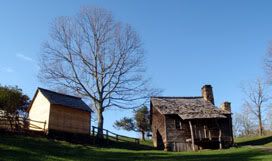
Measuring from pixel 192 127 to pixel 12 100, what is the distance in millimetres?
23191

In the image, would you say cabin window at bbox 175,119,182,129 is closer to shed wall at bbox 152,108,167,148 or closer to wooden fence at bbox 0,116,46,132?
shed wall at bbox 152,108,167,148

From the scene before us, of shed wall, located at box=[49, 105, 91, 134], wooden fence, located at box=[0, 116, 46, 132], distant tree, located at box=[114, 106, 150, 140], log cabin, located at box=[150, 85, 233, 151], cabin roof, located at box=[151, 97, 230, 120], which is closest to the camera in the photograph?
wooden fence, located at box=[0, 116, 46, 132]

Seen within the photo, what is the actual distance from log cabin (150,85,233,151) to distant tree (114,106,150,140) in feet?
51.5

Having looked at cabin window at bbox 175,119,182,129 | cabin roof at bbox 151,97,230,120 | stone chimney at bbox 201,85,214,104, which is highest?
stone chimney at bbox 201,85,214,104

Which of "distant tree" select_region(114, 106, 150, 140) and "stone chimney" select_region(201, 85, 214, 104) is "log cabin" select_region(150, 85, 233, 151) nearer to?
"stone chimney" select_region(201, 85, 214, 104)

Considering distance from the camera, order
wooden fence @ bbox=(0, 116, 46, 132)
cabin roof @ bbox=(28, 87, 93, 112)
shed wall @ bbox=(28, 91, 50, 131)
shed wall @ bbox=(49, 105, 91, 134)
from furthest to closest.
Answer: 1. cabin roof @ bbox=(28, 87, 93, 112)
2. shed wall @ bbox=(28, 91, 50, 131)
3. shed wall @ bbox=(49, 105, 91, 134)
4. wooden fence @ bbox=(0, 116, 46, 132)

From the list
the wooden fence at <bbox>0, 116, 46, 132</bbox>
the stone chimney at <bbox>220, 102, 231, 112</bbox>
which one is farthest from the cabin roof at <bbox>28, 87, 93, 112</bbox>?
the stone chimney at <bbox>220, 102, 231, 112</bbox>

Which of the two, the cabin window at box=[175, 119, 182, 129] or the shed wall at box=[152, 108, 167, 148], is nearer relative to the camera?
the cabin window at box=[175, 119, 182, 129]

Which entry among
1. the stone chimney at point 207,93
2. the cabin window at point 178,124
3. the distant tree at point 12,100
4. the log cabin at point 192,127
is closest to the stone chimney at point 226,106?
the stone chimney at point 207,93

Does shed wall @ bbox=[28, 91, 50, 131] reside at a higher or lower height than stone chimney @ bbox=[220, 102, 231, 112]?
lower

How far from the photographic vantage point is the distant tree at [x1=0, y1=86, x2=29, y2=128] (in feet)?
155

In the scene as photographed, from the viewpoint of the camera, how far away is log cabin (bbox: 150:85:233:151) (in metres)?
41.4

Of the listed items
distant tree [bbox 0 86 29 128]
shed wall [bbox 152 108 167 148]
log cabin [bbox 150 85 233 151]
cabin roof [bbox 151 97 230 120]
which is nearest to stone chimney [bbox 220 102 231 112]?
log cabin [bbox 150 85 233 151]

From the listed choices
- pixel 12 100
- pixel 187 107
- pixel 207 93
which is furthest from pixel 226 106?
pixel 12 100
